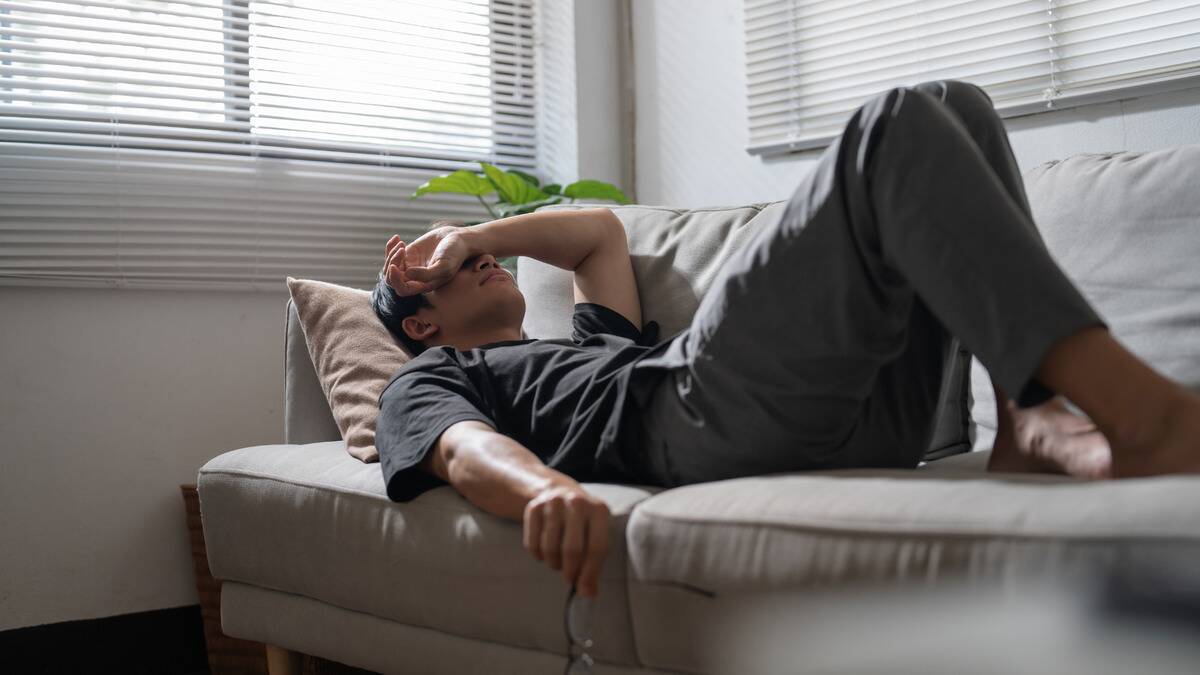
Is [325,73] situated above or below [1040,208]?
above

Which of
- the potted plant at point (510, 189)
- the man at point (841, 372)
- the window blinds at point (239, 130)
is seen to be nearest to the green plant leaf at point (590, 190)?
the potted plant at point (510, 189)

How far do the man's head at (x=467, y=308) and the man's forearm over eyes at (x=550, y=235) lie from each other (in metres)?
0.05

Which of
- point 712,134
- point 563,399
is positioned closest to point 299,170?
point 712,134

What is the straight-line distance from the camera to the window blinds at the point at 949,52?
206 centimetres

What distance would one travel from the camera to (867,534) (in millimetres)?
912

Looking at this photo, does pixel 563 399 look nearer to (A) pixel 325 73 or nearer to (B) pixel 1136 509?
(B) pixel 1136 509

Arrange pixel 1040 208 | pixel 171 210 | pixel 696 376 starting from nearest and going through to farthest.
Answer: pixel 696 376
pixel 1040 208
pixel 171 210

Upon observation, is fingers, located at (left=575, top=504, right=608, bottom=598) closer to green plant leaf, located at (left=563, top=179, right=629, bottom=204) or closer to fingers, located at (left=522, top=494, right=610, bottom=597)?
fingers, located at (left=522, top=494, right=610, bottom=597)

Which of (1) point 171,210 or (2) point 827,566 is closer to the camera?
(2) point 827,566

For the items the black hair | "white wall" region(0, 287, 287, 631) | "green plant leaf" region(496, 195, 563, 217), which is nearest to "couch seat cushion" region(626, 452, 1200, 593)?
the black hair

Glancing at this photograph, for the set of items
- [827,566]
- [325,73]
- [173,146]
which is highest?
[325,73]

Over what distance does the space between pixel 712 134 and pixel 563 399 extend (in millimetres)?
1641

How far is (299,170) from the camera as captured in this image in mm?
2691

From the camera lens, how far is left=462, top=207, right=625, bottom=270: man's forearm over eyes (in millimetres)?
1819
